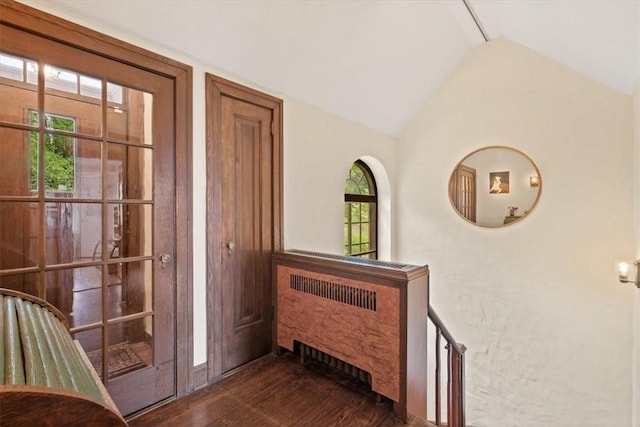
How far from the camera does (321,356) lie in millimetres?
2115

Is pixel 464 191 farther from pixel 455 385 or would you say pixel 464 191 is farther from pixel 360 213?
pixel 455 385

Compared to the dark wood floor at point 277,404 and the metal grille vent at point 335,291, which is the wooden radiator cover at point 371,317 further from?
the dark wood floor at point 277,404

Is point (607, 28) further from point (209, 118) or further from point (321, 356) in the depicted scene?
point (321, 356)

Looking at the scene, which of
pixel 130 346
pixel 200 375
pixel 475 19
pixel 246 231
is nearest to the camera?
pixel 130 346

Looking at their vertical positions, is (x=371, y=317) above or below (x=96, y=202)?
below

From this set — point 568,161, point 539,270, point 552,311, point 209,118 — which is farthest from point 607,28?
point 209,118

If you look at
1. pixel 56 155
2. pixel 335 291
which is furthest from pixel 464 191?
pixel 56 155

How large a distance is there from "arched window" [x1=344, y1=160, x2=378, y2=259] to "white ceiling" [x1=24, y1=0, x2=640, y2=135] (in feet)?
2.15

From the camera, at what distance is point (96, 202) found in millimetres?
1597

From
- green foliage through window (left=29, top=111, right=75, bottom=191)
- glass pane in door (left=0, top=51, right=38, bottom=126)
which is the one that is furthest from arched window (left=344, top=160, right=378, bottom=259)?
glass pane in door (left=0, top=51, right=38, bottom=126)

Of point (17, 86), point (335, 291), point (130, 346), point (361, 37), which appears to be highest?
point (361, 37)

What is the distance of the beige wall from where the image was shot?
2.80 meters

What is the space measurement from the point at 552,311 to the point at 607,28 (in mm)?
2368

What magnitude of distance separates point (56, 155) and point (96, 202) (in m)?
0.26
